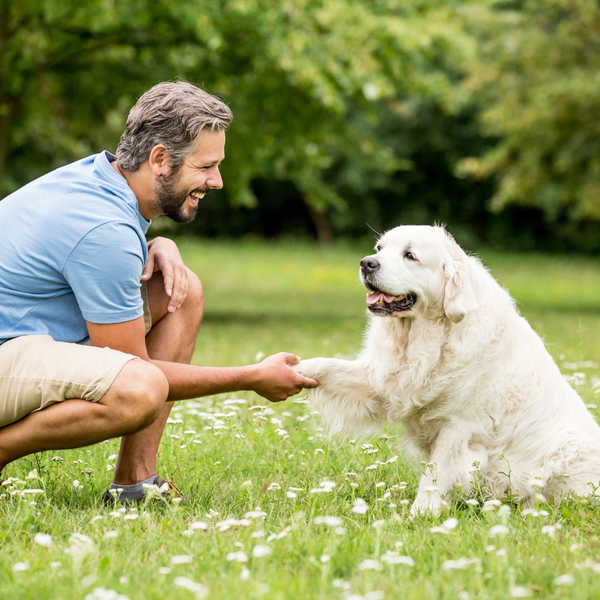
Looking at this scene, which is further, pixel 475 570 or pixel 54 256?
pixel 54 256

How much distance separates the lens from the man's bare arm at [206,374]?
11.4 feet

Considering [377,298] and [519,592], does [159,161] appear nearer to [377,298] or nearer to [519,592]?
[377,298]

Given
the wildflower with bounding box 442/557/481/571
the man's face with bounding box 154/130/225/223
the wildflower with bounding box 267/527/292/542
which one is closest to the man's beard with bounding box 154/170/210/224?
the man's face with bounding box 154/130/225/223

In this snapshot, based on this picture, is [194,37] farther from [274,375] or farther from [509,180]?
[274,375]

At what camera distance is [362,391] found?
4160mm

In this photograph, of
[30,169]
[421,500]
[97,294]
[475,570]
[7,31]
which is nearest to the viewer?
[475,570]

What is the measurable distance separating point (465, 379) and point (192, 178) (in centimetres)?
153

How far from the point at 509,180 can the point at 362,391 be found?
465 inches

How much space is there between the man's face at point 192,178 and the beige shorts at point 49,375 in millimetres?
698

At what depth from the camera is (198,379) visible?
3.63 m

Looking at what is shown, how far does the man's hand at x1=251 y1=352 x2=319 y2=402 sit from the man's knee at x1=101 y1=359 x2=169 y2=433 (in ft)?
1.79

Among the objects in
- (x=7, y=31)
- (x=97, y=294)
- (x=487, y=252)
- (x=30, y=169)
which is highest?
(x=7, y=31)

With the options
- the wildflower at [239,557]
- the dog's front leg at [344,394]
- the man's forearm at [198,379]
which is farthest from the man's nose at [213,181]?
the wildflower at [239,557]

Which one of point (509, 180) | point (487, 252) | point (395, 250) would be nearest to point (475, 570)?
point (395, 250)
